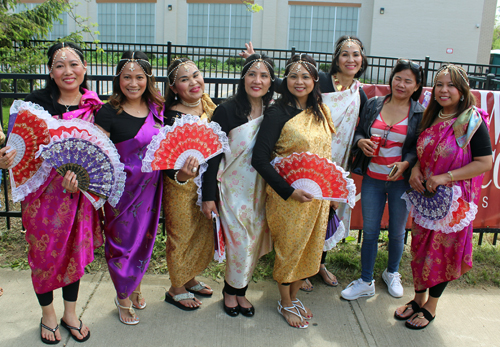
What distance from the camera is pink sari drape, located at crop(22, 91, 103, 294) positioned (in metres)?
2.52

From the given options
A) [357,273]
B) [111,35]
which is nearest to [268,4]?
[111,35]

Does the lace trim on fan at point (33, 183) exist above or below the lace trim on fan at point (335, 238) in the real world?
above

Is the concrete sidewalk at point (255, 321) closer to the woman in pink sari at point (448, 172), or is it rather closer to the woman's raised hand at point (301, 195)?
the woman in pink sari at point (448, 172)

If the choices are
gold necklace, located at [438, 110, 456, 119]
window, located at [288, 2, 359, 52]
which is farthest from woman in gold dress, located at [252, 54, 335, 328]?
window, located at [288, 2, 359, 52]

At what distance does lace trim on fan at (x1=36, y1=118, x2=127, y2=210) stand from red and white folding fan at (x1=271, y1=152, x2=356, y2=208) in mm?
1070

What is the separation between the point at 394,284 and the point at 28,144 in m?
3.01

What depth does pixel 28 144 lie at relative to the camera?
8.02ft

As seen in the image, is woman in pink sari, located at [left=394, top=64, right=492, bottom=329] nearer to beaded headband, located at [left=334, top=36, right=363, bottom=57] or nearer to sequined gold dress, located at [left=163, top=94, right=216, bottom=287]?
beaded headband, located at [left=334, top=36, right=363, bottom=57]

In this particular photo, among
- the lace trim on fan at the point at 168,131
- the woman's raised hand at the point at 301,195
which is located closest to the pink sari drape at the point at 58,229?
the lace trim on fan at the point at 168,131

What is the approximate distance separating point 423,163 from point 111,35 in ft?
71.7

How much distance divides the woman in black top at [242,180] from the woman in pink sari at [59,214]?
820mm

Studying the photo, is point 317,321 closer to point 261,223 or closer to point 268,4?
point 261,223

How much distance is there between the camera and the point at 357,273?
3.74 m

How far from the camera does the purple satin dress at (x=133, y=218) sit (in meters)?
2.69
